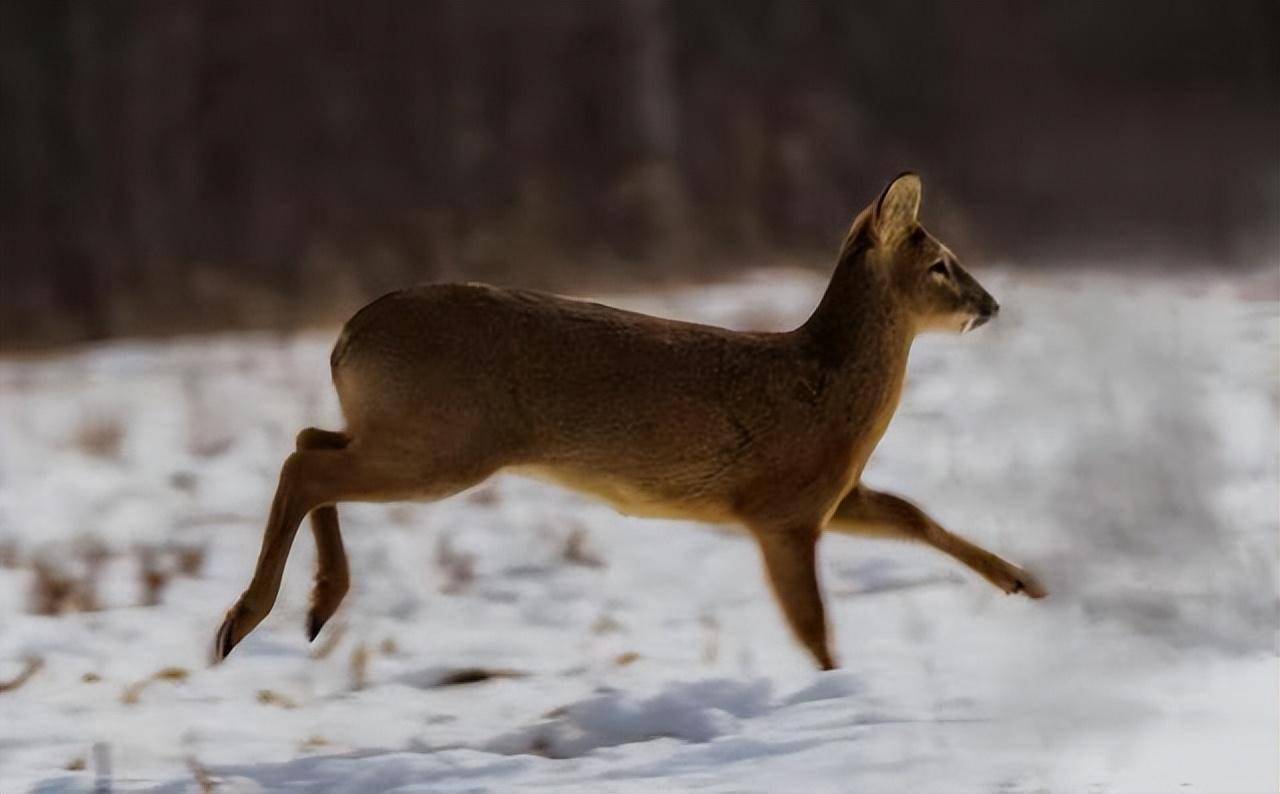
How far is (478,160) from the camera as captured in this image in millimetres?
8805

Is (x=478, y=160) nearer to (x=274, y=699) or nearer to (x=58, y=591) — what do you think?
(x=58, y=591)

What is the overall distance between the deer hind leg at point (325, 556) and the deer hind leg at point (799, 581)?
0.75m

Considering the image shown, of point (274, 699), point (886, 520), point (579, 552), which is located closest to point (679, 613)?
point (579, 552)

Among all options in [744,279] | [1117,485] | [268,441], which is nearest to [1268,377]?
[1117,485]

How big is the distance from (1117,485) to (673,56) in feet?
16.8

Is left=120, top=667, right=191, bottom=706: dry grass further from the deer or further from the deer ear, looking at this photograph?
the deer ear

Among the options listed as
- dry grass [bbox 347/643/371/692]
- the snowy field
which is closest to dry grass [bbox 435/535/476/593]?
the snowy field

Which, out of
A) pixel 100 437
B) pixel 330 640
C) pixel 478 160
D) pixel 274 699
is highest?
pixel 478 160

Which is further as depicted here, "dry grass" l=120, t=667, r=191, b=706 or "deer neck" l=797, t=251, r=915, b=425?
"dry grass" l=120, t=667, r=191, b=706

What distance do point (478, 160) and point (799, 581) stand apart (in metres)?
5.91

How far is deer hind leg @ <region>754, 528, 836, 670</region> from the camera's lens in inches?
125

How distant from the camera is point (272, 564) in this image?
2881 mm

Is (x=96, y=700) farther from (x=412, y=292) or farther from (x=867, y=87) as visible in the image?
(x=867, y=87)

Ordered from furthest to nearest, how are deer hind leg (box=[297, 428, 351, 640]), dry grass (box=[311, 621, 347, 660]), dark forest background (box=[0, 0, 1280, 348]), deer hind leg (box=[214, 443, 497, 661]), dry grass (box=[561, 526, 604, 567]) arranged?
1. dark forest background (box=[0, 0, 1280, 348])
2. dry grass (box=[561, 526, 604, 567])
3. dry grass (box=[311, 621, 347, 660])
4. deer hind leg (box=[297, 428, 351, 640])
5. deer hind leg (box=[214, 443, 497, 661])
